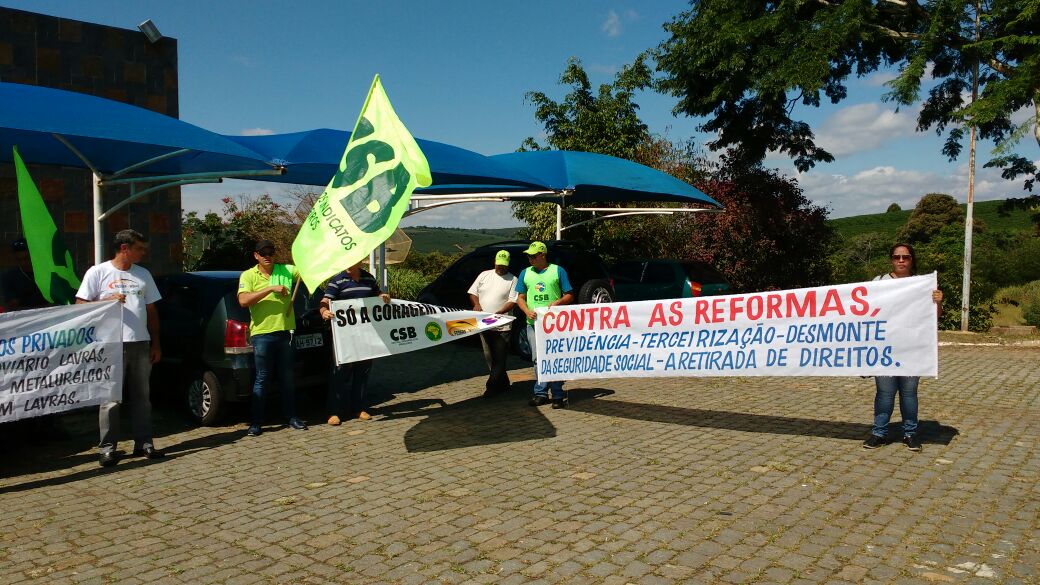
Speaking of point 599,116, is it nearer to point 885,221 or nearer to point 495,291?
point 495,291

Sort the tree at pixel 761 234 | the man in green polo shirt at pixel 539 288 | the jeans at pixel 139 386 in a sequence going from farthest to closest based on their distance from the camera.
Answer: the tree at pixel 761 234 → the man in green polo shirt at pixel 539 288 → the jeans at pixel 139 386

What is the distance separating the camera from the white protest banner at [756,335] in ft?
21.3

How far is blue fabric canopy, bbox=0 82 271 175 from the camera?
23.7ft

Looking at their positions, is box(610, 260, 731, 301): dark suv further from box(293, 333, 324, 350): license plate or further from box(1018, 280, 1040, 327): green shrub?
box(293, 333, 324, 350): license plate

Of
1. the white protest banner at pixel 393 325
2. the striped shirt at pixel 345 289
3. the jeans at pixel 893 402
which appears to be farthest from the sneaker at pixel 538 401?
the jeans at pixel 893 402

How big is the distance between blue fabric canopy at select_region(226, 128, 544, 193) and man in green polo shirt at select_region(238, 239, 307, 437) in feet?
6.55

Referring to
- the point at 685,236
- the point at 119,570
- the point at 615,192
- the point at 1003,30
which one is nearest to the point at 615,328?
the point at 119,570

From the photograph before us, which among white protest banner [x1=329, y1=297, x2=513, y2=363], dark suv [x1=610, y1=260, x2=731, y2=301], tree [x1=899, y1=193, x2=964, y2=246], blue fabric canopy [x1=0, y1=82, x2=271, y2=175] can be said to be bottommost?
white protest banner [x1=329, y1=297, x2=513, y2=363]

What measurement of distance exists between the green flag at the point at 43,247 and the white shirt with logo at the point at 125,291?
0.83ft

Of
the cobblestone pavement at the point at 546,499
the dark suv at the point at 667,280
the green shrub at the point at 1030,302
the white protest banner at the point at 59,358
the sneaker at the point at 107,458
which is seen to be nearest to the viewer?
the cobblestone pavement at the point at 546,499

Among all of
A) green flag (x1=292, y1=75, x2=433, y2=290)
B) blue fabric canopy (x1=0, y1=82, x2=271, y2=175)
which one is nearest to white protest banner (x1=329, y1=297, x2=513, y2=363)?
green flag (x1=292, y1=75, x2=433, y2=290)

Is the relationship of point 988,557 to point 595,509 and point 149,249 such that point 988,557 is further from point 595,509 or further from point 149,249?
point 149,249

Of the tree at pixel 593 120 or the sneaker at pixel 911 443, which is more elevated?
the tree at pixel 593 120

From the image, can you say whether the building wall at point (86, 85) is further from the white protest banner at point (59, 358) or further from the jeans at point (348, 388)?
the jeans at point (348, 388)
